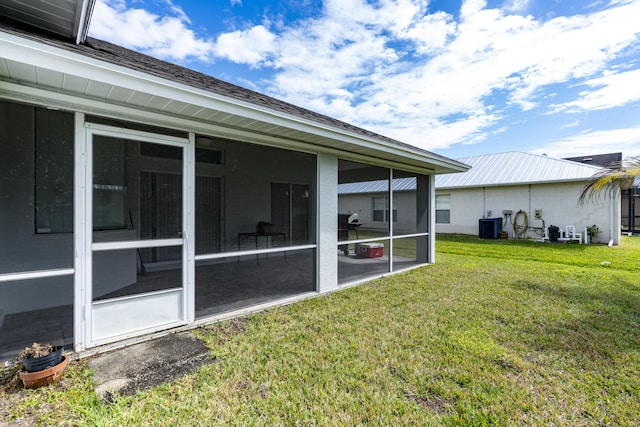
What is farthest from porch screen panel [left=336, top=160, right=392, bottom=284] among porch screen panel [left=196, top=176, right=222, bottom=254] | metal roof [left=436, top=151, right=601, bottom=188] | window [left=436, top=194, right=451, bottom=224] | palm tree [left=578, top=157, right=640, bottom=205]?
window [left=436, top=194, right=451, bottom=224]

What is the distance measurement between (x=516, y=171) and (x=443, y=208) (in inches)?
144

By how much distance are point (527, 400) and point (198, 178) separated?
20.0 ft

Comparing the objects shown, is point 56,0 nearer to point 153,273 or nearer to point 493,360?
point 153,273

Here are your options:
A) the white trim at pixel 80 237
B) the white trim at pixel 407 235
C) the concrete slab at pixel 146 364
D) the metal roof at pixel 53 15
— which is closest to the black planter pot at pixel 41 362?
the concrete slab at pixel 146 364

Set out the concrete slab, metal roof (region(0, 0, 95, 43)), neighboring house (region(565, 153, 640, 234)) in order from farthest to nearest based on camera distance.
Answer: neighboring house (region(565, 153, 640, 234)) < metal roof (region(0, 0, 95, 43)) < the concrete slab

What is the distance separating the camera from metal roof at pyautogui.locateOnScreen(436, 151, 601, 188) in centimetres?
1184

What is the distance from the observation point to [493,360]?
2.83 meters

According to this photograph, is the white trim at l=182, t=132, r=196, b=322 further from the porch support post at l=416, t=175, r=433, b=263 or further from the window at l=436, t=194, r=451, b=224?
the window at l=436, t=194, r=451, b=224

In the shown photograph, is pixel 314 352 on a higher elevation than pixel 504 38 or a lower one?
lower

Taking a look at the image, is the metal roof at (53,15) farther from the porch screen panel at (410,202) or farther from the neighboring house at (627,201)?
the neighboring house at (627,201)

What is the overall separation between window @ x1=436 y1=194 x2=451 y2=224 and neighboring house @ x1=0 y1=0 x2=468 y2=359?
38.2ft

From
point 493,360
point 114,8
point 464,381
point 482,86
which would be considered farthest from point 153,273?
point 482,86

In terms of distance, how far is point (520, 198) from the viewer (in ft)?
42.8

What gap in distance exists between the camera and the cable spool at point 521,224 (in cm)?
1280
